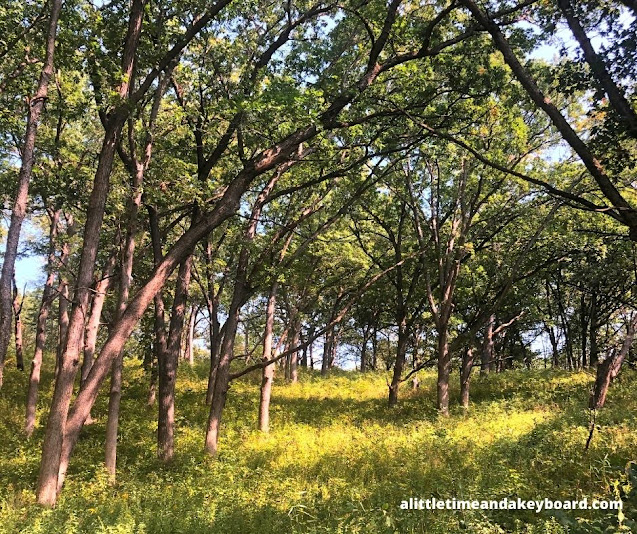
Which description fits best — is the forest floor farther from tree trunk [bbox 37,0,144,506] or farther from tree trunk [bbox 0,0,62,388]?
tree trunk [bbox 0,0,62,388]

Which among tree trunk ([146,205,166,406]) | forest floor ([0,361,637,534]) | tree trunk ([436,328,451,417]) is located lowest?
Result: forest floor ([0,361,637,534])

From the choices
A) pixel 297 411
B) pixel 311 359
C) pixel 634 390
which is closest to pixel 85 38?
pixel 297 411

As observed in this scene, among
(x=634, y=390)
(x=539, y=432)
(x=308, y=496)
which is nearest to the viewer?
(x=308, y=496)

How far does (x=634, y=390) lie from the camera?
14719 millimetres

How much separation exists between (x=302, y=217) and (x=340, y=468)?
6.68 m

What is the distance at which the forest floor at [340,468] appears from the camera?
19.3ft

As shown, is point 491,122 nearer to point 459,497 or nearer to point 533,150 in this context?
point 533,150

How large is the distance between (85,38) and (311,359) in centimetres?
3899

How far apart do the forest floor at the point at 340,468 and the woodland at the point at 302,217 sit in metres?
0.08

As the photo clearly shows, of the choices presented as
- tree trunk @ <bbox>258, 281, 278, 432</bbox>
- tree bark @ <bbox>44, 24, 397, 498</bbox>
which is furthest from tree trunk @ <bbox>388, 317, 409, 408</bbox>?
tree bark @ <bbox>44, 24, 397, 498</bbox>

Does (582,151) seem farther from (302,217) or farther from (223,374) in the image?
(223,374)

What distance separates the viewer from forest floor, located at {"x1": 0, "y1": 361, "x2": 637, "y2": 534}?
19.3ft

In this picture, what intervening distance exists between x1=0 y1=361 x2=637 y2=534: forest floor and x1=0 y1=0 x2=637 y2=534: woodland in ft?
0.25

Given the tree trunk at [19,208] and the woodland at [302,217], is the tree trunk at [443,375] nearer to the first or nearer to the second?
the woodland at [302,217]
